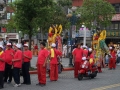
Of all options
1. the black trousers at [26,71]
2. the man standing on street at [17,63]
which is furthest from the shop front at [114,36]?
the man standing on street at [17,63]

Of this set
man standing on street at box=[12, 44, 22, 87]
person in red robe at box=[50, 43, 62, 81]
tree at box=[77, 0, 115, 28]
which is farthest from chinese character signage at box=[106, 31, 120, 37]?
man standing on street at box=[12, 44, 22, 87]

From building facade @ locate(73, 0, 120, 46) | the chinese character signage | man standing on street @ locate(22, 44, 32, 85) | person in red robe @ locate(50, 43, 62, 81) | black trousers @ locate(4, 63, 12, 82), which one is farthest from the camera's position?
building facade @ locate(73, 0, 120, 46)

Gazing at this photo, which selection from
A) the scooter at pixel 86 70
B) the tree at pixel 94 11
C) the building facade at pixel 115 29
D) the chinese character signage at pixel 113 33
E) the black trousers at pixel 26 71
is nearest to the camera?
the black trousers at pixel 26 71

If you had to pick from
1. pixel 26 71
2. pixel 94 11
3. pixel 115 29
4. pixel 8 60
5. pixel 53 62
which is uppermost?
pixel 94 11

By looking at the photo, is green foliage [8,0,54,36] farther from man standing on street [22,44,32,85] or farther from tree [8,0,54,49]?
man standing on street [22,44,32,85]

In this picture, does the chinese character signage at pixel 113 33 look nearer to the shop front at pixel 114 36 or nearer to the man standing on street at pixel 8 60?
the shop front at pixel 114 36

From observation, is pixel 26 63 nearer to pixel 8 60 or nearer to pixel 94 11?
pixel 8 60

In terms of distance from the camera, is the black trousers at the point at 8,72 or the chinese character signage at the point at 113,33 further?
the chinese character signage at the point at 113,33

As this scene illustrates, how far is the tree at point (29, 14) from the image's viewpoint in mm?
18266

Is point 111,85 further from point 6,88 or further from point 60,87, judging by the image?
point 6,88

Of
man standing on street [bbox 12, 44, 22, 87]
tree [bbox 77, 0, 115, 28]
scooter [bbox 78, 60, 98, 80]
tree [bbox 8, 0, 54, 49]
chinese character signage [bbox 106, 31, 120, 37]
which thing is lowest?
scooter [bbox 78, 60, 98, 80]

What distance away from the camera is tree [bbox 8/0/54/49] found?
59.9 ft

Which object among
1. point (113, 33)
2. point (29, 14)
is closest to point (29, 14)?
point (29, 14)

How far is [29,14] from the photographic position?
18.5 m
